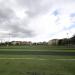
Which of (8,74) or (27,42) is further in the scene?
(27,42)

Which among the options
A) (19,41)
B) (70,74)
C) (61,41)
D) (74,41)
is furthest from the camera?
(19,41)

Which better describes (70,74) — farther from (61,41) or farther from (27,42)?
(27,42)

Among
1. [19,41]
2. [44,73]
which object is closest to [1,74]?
[44,73]

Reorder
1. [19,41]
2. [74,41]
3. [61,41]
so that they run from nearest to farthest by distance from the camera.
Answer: [74,41]
[61,41]
[19,41]

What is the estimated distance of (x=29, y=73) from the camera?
30.2 feet

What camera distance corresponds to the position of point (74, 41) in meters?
118

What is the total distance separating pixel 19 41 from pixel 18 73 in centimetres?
18225

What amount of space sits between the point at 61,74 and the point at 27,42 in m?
184

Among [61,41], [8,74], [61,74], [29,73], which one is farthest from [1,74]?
[61,41]

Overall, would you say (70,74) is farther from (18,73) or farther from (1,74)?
(1,74)

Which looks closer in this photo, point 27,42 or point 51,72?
point 51,72

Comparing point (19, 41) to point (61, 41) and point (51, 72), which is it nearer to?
point (61, 41)

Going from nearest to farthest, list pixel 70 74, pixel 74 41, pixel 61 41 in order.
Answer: pixel 70 74 → pixel 74 41 → pixel 61 41

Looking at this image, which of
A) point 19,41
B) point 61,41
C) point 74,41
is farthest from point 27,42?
point 74,41
